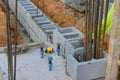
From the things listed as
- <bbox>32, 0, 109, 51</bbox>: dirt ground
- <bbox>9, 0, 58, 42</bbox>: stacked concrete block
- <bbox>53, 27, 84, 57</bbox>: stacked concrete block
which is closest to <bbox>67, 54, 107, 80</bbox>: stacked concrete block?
<bbox>53, 27, 84, 57</bbox>: stacked concrete block

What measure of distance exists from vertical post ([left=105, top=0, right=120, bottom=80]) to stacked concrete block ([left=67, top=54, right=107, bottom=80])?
0.34 meters

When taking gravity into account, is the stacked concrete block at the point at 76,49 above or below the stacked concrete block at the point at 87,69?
above

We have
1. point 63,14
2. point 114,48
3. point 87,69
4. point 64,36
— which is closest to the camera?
point 114,48

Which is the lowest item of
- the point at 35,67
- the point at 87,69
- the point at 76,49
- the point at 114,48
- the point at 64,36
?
the point at 35,67

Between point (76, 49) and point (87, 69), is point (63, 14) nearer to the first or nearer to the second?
point (76, 49)

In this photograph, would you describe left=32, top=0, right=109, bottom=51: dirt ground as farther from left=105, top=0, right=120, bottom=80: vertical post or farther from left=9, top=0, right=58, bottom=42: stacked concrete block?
left=105, top=0, right=120, bottom=80: vertical post

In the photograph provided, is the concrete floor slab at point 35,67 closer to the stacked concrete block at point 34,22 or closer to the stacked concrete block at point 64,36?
the stacked concrete block at point 64,36

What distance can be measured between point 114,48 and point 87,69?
31.4 inches

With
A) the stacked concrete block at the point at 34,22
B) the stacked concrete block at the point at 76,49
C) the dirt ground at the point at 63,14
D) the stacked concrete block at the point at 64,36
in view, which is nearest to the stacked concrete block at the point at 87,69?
the stacked concrete block at the point at 76,49

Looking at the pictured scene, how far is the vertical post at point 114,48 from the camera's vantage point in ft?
14.4

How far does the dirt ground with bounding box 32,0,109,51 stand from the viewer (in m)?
9.73

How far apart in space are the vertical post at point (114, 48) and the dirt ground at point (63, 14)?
4.36 metres

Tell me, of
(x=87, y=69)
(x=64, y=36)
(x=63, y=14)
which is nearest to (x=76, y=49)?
(x=87, y=69)

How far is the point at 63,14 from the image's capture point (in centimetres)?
1045
